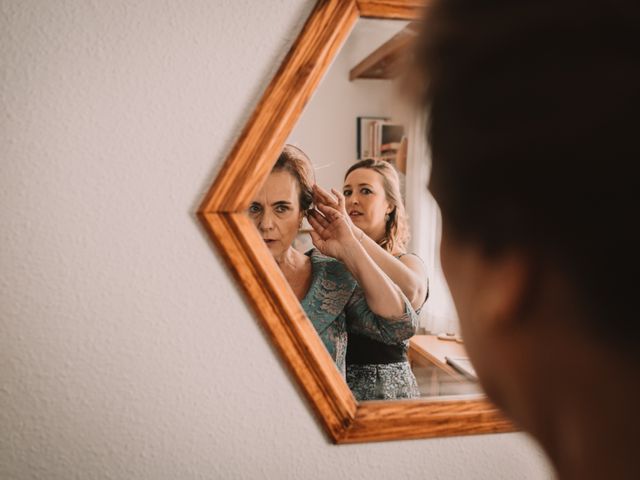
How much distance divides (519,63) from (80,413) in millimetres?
656

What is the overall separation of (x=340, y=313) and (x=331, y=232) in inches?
4.7

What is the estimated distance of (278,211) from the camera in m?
0.69

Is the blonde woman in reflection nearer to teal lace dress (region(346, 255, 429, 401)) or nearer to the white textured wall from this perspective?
teal lace dress (region(346, 255, 429, 401))

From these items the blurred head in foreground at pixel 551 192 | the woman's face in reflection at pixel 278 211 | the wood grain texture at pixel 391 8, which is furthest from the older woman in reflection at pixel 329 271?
the blurred head in foreground at pixel 551 192

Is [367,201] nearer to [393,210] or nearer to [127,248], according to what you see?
[393,210]

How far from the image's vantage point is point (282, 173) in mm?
680

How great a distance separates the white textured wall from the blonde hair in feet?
0.63

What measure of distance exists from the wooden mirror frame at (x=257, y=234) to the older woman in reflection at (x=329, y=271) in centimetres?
3

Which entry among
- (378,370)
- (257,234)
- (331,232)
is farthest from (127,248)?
(378,370)

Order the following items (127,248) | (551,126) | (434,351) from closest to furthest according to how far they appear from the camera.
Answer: (551,126)
(127,248)
(434,351)

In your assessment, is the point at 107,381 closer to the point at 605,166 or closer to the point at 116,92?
the point at 116,92

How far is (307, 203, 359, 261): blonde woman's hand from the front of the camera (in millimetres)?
706

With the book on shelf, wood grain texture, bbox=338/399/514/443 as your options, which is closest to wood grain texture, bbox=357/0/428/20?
the book on shelf

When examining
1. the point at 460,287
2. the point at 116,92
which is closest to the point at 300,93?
the point at 116,92
